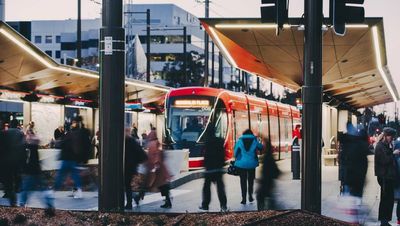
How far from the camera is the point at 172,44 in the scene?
121 m

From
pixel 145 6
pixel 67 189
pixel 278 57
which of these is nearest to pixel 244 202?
pixel 67 189

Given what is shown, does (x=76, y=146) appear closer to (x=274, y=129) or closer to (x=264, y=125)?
(x=264, y=125)

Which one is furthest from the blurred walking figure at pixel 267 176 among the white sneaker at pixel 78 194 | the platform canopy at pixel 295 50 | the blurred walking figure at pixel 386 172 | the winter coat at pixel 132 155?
the white sneaker at pixel 78 194

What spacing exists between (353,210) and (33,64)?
50.5 ft

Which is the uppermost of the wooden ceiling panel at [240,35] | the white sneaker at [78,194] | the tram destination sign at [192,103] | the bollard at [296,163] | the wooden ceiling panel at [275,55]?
the wooden ceiling panel at [240,35]

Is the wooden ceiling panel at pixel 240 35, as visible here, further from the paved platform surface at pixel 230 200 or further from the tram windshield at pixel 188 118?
the paved platform surface at pixel 230 200

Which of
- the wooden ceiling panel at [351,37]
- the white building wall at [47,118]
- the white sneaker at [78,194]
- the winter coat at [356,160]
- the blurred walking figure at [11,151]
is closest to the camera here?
the winter coat at [356,160]

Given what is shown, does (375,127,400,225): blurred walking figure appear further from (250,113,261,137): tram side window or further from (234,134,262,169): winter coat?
(250,113,261,137): tram side window

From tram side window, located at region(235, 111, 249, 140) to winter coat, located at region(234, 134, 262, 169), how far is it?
42.6 ft

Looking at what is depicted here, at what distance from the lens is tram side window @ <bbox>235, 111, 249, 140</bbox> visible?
95.1 feet

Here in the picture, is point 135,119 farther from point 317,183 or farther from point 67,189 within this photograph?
point 317,183

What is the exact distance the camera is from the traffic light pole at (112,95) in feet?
29.9

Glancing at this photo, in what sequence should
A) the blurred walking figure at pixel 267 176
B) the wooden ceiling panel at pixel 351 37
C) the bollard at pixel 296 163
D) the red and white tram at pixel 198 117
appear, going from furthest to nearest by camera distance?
the red and white tram at pixel 198 117, the bollard at pixel 296 163, the wooden ceiling panel at pixel 351 37, the blurred walking figure at pixel 267 176

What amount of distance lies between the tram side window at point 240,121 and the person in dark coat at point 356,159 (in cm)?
1439
